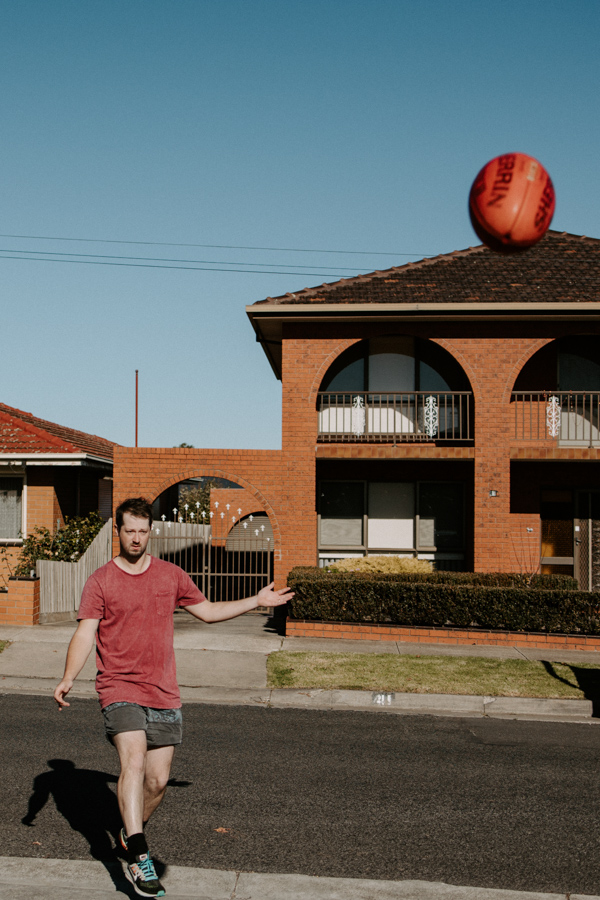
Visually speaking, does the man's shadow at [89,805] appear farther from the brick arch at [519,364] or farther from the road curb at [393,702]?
the brick arch at [519,364]

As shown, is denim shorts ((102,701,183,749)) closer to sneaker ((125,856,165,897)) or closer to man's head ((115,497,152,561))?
sneaker ((125,856,165,897))

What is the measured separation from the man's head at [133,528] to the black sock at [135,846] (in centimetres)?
139

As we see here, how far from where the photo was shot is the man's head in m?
4.47

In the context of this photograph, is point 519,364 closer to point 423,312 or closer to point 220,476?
point 423,312

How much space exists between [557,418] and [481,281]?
134 inches

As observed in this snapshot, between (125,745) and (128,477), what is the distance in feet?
40.7

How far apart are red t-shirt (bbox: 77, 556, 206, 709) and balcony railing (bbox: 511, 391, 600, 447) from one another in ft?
44.6

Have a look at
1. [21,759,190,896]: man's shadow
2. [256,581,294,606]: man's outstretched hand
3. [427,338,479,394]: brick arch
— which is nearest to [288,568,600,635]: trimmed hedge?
[427,338,479,394]: brick arch

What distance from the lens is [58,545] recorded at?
54.0ft

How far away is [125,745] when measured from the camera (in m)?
4.23

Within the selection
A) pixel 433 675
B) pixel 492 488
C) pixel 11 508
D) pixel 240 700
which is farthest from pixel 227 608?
pixel 11 508

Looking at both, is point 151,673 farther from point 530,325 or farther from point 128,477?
point 530,325

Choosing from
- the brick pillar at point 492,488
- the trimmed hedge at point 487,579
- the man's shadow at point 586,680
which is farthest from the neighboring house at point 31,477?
the man's shadow at point 586,680

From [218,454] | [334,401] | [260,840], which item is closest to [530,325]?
[334,401]
